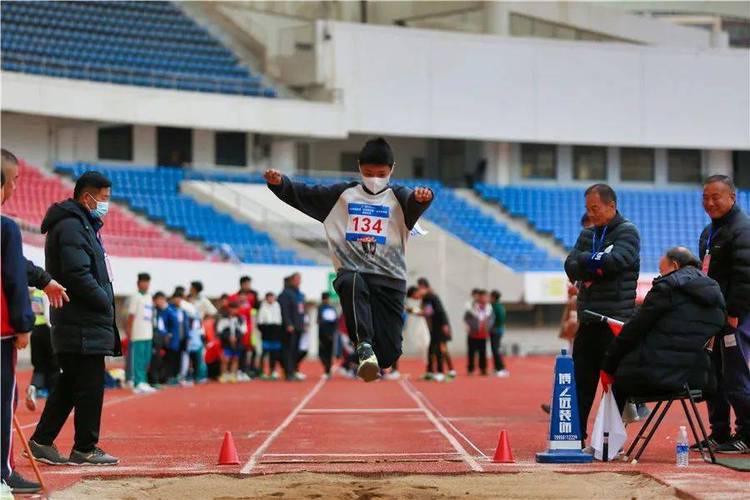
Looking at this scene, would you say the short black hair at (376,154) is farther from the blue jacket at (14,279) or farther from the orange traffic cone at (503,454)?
the blue jacket at (14,279)

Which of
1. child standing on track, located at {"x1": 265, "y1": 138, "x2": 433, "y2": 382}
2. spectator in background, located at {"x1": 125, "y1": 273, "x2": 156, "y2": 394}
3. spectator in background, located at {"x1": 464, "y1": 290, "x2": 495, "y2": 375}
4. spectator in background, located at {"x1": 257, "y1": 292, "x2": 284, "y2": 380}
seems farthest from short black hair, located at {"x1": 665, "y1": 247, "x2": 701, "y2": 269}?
spectator in background, located at {"x1": 464, "y1": 290, "x2": 495, "y2": 375}

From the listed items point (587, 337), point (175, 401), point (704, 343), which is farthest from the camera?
point (175, 401)

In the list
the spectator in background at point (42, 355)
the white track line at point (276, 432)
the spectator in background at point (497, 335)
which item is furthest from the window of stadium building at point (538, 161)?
the spectator in background at point (42, 355)

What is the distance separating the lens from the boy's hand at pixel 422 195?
10352mm

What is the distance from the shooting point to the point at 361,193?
10.7m

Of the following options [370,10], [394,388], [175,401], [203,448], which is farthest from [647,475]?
[370,10]

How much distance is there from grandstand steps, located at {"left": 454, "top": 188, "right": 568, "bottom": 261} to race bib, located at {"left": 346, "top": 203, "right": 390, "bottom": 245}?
3480 cm

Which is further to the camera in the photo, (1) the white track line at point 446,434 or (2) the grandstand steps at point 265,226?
(2) the grandstand steps at point 265,226

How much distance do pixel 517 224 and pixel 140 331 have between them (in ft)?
81.0

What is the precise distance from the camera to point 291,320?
Answer: 90.7 feet

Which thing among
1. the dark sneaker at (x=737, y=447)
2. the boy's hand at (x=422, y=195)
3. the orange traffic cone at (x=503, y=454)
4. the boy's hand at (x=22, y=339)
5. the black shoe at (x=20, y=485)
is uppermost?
the boy's hand at (x=422, y=195)

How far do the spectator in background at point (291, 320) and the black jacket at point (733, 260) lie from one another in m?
16.6

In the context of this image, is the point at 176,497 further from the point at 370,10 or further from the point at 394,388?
the point at 370,10

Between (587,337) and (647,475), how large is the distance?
219cm
